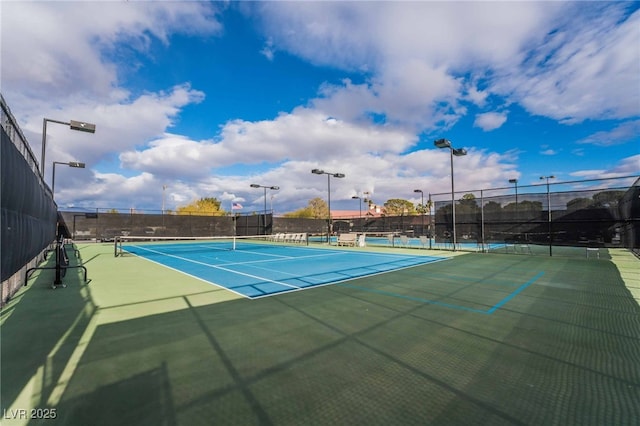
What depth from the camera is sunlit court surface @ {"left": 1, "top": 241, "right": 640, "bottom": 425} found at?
8.81ft

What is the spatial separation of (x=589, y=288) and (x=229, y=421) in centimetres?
948

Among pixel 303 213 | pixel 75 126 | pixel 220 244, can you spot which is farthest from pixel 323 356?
pixel 303 213

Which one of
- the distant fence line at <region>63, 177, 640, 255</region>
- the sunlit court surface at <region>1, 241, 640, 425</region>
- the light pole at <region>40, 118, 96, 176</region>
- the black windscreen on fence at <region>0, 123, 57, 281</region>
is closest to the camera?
the sunlit court surface at <region>1, 241, 640, 425</region>

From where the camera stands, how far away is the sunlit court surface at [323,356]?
269 centimetres

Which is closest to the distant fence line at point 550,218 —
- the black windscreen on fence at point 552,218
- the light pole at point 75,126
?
the black windscreen on fence at point 552,218

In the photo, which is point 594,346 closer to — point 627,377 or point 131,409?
point 627,377

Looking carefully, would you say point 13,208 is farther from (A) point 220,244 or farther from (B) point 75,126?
(A) point 220,244

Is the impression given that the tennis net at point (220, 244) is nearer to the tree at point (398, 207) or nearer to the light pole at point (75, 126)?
the light pole at point (75, 126)

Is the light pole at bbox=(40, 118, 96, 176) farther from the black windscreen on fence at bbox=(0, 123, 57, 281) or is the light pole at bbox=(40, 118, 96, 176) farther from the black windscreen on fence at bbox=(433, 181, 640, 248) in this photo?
the black windscreen on fence at bbox=(433, 181, 640, 248)

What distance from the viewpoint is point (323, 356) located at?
3756mm

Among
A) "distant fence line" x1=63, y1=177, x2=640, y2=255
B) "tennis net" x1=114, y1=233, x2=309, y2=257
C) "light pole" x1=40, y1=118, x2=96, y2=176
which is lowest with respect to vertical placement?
"tennis net" x1=114, y1=233, x2=309, y2=257

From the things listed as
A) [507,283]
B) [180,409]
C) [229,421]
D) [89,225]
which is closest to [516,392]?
[229,421]

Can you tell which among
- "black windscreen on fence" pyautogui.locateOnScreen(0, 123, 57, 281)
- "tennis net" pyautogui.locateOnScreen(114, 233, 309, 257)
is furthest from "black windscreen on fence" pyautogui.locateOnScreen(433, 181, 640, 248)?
"black windscreen on fence" pyautogui.locateOnScreen(0, 123, 57, 281)

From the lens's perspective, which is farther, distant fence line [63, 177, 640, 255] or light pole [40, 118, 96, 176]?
distant fence line [63, 177, 640, 255]
